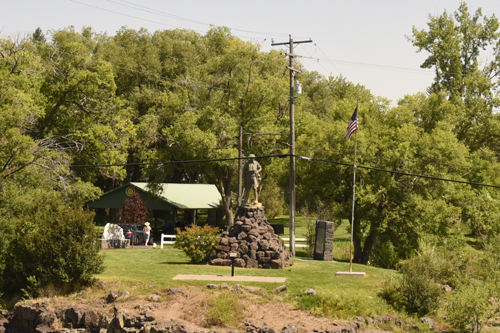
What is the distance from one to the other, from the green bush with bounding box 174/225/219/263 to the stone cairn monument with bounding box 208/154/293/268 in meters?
0.34

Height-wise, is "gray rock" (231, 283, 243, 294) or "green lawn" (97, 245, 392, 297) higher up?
"green lawn" (97, 245, 392, 297)

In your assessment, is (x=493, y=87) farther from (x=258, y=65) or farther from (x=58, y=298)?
(x=58, y=298)

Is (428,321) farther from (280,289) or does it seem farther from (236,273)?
(236,273)

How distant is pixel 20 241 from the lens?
25.7m

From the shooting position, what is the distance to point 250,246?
27.7m

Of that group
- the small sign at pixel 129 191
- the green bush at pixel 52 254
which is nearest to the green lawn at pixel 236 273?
the green bush at pixel 52 254

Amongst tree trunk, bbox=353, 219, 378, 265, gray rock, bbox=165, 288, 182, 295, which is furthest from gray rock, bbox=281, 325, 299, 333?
tree trunk, bbox=353, 219, 378, 265

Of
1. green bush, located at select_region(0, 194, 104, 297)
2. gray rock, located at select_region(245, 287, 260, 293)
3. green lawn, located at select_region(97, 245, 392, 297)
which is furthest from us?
green bush, located at select_region(0, 194, 104, 297)

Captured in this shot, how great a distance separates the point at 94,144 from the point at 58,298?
66.7 feet

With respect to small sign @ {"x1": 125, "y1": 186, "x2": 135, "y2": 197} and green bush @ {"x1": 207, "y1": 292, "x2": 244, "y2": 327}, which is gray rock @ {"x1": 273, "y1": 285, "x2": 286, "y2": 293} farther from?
small sign @ {"x1": 125, "y1": 186, "x2": 135, "y2": 197}

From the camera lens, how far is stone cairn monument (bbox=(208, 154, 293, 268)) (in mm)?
27641

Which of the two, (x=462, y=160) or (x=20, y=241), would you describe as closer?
(x=20, y=241)

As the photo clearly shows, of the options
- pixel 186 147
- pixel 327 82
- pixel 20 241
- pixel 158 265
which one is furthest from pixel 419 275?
pixel 327 82

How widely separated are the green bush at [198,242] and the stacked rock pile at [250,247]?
0.36m
